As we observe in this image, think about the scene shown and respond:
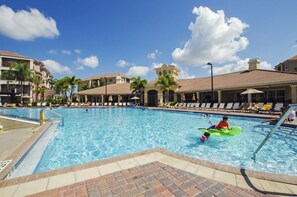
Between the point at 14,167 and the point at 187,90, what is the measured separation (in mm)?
24779

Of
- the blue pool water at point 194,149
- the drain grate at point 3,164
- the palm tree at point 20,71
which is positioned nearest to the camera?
the drain grate at point 3,164

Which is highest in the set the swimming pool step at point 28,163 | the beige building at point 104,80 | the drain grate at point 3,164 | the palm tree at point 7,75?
the beige building at point 104,80

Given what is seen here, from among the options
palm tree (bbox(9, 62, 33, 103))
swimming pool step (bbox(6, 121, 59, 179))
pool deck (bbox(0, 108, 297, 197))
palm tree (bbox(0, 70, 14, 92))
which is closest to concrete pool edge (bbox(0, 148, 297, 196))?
pool deck (bbox(0, 108, 297, 197))

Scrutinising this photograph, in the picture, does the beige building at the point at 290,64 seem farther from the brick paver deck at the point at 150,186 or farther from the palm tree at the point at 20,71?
the palm tree at the point at 20,71

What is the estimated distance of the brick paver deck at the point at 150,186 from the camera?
2.80 meters

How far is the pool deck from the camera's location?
2844 mm

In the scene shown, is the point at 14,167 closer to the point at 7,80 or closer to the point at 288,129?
the point at 288,129

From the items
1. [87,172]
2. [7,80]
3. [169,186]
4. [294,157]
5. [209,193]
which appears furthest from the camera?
[7,80]

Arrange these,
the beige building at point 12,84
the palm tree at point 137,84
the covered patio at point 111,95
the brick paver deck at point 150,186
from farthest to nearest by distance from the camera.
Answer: the beige building at point 12,84 < the covered patio at point 111,95 < the palm tree at point 137,84 < the brick paver deck at point 150,186

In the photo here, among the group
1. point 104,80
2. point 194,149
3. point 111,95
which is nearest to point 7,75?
point 111,95

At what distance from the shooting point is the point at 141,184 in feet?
10.1

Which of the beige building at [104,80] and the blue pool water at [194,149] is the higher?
the beige building at [104,80]

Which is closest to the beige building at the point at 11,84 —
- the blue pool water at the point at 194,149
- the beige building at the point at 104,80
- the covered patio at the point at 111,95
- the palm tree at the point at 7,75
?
the palm tree at the point at 7,75

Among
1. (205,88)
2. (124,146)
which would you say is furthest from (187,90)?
(124,146)
